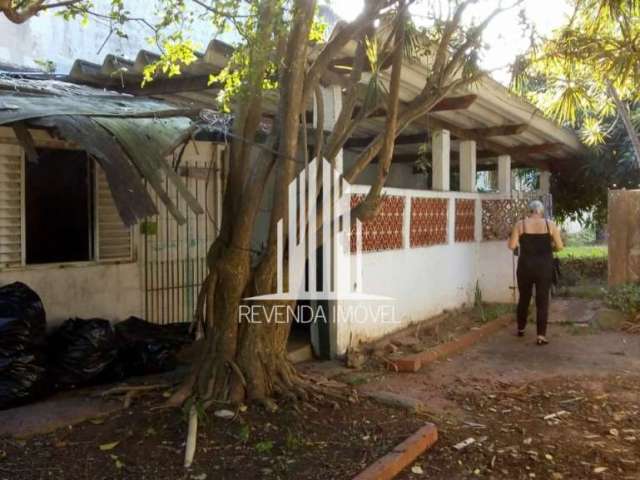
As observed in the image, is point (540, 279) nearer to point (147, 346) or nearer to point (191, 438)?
point (147, 346)

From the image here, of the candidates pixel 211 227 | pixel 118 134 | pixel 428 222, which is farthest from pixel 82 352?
pixel 428 222

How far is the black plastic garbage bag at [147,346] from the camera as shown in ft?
19.1

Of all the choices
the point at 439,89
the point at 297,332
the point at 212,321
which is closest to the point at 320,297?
the point at 297,332

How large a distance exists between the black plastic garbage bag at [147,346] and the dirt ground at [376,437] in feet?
2.65

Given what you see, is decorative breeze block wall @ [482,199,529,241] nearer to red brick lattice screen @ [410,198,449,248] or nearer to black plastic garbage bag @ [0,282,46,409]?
red brick lattice screen @ [410,198,449,248]

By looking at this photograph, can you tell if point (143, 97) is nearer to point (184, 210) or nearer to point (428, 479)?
point (184, 210)

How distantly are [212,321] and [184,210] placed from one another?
2.58 m

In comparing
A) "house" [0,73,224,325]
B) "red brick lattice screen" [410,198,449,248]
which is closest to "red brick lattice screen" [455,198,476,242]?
"red brick lattice screen" [410,198,449,248]

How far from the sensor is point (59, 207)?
6230 millimetres

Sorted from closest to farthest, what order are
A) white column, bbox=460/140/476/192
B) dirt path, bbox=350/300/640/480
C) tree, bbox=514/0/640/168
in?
dirt path, bbox=350/300/640/480 < tree, bbox=514/0/640/168 < white column, bbox=460/140/476/192

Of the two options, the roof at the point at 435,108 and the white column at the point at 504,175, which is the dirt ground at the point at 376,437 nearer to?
the roof at the point at 435,108

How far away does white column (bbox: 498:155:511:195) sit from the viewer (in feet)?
38.6

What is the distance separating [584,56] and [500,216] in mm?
4261

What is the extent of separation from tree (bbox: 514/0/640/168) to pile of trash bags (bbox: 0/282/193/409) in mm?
4414
